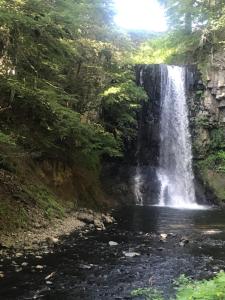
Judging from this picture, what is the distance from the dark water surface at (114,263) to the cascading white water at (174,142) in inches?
381

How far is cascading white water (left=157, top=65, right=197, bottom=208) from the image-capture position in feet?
76.1

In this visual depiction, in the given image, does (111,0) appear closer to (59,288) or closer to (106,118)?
(106,118)

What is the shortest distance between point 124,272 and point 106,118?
13418mm

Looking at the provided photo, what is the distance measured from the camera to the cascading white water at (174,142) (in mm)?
23203

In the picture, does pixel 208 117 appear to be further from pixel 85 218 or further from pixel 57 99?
pixel 57 99

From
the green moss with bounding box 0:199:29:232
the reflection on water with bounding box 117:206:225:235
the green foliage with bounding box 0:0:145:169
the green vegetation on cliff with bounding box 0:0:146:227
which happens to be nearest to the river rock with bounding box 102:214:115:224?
the reflection on water with bounding box 117:206:225:235

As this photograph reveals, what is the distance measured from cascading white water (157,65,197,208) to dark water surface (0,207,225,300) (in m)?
9.68

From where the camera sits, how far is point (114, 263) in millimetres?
8594

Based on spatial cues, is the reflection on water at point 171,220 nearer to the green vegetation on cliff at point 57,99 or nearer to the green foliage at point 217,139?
the green vegetation on cliff at point 57,99

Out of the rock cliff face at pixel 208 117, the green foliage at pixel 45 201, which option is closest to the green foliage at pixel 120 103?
the rock cliff face at pixel 208 117

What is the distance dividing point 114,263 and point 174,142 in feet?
55.4

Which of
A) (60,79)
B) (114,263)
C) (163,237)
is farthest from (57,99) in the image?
(163,237)

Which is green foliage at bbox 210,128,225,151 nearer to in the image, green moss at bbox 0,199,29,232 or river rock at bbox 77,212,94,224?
river rock at bbox 77,212,94,224

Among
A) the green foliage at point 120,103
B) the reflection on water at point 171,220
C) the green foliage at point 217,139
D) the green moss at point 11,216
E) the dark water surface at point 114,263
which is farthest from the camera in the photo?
the green foliage at point 217,139
